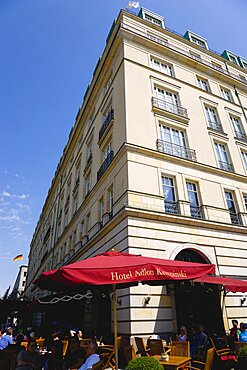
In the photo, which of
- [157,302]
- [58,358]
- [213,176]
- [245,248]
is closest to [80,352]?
[58,358]

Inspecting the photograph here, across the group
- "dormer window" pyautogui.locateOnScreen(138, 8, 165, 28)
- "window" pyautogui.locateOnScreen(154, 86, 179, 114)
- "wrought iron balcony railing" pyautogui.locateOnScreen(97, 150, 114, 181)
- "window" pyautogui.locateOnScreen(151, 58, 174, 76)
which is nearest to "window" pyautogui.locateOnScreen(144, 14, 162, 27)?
"dormer window" pyautogui.locateOnScreen(138, 8, 165, 28)

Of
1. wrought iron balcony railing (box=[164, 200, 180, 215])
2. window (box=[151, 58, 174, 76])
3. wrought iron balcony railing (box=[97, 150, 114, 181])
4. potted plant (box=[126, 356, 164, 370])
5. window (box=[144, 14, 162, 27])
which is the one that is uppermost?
window (box=[144, 14, 162, 27])

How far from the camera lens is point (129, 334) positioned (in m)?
9.23

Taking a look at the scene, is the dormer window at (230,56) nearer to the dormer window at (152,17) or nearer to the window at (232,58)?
the window at (232,58)

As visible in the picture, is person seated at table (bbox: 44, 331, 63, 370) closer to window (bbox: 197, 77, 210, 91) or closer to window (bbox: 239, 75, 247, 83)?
window (bbox: 197, 77, 210, 91)

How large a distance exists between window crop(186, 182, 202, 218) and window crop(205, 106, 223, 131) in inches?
242

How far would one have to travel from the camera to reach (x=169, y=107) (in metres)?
16.7

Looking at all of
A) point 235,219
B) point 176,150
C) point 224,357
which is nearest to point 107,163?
point 176,150

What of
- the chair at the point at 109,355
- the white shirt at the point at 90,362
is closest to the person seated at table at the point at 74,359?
the chair at the point at 109,355

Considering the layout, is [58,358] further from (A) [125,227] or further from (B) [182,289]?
(B) [182,289]

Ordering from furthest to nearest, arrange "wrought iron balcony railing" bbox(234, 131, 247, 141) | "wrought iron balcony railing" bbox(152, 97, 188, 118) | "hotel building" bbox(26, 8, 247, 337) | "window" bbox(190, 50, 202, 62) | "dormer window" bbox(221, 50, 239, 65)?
1. "dormer window" bbox(221, 50, 239, 65)
2. "window" bbox(190, 50, 202, 62)
3. "wrought iron balcony railing" bbox(234, 131, 247, 141)
4. "wrought iron balcony railing" bbox(152, 97, 188, 118)
5. "hotel building" bbox(26, 8, 247, 337)

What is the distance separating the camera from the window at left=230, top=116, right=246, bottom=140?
19.3 meters

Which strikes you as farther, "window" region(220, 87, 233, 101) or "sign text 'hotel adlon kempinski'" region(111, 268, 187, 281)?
"window" region(220, 87, 233, 101)

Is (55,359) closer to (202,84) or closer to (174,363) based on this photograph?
(174,363)
